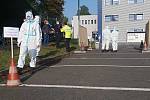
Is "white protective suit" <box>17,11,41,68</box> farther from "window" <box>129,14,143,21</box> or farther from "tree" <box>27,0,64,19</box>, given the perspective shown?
"window" <box>129,14,143,21</box>

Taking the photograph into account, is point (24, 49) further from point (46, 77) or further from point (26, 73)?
point (46, 77)

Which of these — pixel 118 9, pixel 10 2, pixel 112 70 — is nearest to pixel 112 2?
pixel 118 9

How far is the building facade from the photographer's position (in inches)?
3063

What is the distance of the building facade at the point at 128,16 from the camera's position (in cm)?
7781

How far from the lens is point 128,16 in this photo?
78.2 m

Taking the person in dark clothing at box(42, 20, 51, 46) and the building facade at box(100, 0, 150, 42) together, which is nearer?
the person in dark clothing at box(42, 20, 51, 46)

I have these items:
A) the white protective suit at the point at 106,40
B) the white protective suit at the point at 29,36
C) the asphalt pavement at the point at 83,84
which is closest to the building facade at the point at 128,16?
the white protective suit at the point at 106,40

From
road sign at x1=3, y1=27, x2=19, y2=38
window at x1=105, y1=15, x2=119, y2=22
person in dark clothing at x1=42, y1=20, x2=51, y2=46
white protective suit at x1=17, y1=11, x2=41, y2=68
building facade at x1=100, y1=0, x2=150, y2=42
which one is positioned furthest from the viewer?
window at x1=105, y1=15, x2=119, y2=22

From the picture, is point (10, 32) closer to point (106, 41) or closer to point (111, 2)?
point (106, 41)

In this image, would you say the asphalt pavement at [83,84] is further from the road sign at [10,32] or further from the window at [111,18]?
the window at [111,18]

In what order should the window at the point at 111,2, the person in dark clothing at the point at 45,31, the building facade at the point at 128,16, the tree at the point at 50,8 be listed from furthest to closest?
the window at the point at 111,2 → the building facade at the point at 128,16 → the tree at the point at 50,8 → the person in dark clothing at the point at 45,31

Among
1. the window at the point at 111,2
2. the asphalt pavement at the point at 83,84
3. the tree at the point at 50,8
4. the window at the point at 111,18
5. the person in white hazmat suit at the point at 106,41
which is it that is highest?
the window at the point at 111,2

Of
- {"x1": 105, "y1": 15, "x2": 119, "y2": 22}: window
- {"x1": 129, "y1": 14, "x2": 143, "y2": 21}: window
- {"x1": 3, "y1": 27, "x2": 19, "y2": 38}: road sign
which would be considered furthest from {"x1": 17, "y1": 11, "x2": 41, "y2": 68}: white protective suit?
{"x1": 105, "y1": 15, "x2": 119, "y2": 22}: window

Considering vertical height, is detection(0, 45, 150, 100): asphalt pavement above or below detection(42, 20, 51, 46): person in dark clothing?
below
